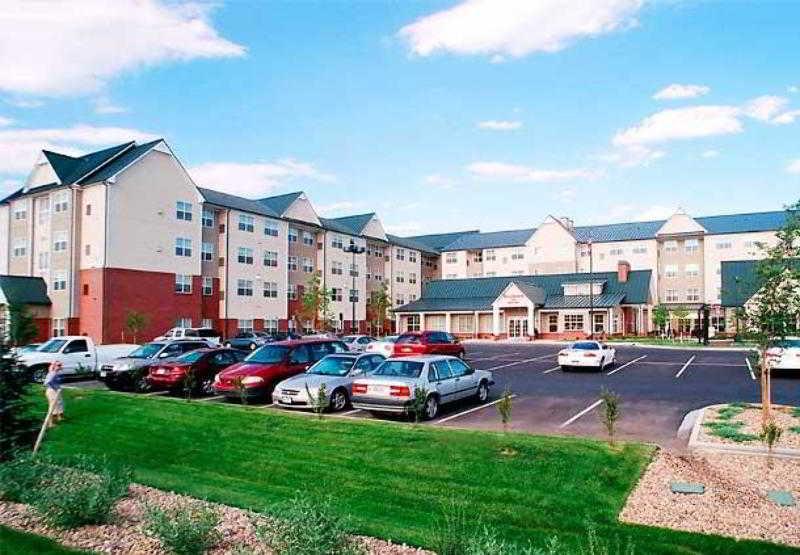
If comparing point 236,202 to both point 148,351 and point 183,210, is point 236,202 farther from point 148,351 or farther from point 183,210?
point 148,351

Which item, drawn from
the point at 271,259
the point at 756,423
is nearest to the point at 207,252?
the point at 271,259

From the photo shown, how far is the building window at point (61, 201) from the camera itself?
46.4 metres

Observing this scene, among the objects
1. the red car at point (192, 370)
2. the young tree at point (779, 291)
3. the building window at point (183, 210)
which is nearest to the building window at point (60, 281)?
the building window at point (183, 210)

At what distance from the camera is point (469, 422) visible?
48.7 feet

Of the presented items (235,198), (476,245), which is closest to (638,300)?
(476,245)

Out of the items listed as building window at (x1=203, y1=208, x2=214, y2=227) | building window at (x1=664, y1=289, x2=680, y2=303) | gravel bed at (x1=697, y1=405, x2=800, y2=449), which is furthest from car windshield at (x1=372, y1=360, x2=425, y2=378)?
building window at (x1=664, y1=289, x2=680, y2=303)

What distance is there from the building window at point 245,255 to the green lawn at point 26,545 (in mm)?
49795

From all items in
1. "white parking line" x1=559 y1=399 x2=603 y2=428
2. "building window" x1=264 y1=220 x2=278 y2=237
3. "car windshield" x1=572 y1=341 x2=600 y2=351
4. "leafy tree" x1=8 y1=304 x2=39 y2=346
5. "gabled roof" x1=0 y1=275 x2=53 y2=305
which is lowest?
"white parking line" x1=559 y1=399 x2=603 y2=428

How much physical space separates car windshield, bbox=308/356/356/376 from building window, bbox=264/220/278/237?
42.8m

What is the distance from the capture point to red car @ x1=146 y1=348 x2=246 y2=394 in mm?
20078

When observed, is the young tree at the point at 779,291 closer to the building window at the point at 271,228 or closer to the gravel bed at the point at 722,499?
the gravel bed at the point at 722,499

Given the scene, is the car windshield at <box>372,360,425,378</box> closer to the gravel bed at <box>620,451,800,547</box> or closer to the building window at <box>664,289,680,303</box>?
the gravel bed at <box>620,451,800,547</box>

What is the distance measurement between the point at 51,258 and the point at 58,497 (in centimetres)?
4553

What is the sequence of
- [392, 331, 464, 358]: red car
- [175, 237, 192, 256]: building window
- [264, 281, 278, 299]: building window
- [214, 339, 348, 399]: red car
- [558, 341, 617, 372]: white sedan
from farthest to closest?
[264, 281, 278, 299]: building window < [175, 237, 192, 256]: building window < [392, 331, 464, 358]: red car < [558, 341, 617, 372]: white sedan < [214, 339, 348, 399]: red car
